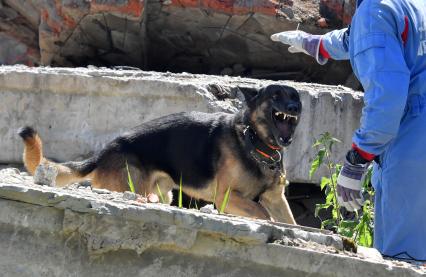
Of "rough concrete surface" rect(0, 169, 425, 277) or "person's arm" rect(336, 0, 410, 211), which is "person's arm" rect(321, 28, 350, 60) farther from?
"rough concrete surface" rect(0, 169, 425, 277)

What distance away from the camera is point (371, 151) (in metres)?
3.68

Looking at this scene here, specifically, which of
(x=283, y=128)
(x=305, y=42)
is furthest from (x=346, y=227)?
(x=283, y=128)

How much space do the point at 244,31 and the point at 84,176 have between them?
12.1ft

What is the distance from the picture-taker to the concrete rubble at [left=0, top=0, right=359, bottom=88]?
9414 millimetres

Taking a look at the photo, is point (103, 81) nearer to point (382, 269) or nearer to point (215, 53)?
point (215, 53)

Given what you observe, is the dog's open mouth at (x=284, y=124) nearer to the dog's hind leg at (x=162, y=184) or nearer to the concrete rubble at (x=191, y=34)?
the dog's hind leg at (x=162, y=184)

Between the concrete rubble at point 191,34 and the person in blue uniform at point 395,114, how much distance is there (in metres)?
5.65

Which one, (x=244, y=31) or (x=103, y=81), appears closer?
(x=103, y=81)

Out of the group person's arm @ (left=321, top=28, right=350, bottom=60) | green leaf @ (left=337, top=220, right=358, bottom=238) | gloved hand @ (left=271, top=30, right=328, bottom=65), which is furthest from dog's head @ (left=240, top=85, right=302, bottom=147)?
person's arm @ (left=321, top=28, right=350, bottom=60)

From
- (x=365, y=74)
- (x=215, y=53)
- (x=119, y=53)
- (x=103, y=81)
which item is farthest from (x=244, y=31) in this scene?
(x=365, y=74)

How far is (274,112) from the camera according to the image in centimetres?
633

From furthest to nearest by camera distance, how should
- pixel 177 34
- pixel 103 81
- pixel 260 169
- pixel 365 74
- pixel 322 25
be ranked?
pixel 177 34 → pixel 322 25 → pixel 103 81 → pixel 260 169 → pixel 365 74

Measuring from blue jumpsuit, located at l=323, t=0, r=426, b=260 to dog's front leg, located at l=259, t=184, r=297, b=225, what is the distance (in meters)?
2.80

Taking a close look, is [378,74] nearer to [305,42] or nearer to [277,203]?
[305,42]
